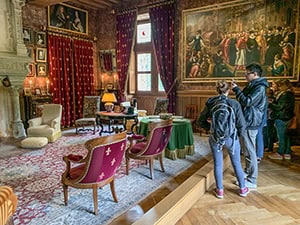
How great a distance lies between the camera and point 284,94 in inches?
168

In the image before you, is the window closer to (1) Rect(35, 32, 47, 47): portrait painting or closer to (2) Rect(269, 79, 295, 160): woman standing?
(1) Rect(35, 32, 47, 47): portrait painting

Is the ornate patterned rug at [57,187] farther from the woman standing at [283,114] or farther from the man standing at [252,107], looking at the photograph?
the woman standing at [283,114]

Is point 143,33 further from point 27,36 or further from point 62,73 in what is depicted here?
point 27,36

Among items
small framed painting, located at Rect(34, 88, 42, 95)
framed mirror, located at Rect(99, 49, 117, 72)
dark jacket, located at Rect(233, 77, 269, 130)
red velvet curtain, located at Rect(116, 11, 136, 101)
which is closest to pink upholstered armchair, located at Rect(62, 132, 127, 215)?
dark jacket, located at Rect(233, 77, 269, 130)

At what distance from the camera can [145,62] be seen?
8.21 meters

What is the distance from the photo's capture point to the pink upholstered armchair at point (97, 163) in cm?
240

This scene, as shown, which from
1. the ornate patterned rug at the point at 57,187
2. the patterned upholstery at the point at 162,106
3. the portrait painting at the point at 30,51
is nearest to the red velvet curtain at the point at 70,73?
the portrait painting at the point at 30,51

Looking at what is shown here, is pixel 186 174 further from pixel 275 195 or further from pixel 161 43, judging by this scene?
pixel 161 43

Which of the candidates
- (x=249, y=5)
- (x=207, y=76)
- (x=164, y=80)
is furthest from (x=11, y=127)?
(x=249, y=5)

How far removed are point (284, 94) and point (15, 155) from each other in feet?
17.6

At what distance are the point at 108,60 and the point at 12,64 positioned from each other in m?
3.42

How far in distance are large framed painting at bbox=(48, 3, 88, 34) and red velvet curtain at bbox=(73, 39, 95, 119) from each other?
0.48 m

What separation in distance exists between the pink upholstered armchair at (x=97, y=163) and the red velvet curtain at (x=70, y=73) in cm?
553

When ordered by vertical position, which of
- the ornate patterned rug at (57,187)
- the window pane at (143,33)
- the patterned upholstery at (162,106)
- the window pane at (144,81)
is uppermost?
the window pane at (143,33)
